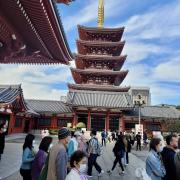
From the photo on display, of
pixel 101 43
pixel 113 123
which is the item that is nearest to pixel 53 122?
pixel 113 123

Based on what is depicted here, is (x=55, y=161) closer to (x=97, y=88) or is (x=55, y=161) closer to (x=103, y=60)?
(x=97, y=88)

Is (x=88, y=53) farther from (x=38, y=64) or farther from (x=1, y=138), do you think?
(x=1, y=138)

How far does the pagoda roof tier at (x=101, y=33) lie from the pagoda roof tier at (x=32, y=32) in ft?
95.2

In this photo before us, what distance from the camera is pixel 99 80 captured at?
39062mm

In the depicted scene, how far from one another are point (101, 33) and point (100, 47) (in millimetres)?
2207

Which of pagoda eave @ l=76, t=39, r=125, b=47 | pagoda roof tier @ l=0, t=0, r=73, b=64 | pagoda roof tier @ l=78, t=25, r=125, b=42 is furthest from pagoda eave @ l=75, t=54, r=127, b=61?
pagoda roof tier @ l=0, t=0, r=73, b=64

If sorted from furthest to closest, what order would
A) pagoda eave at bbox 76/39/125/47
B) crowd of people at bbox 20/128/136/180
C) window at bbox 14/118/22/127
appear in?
pagoda eave at bbox 76/39/125/47 < window at bbox 14/118/22/127 < crowd of people at bbox 20/128/136/180

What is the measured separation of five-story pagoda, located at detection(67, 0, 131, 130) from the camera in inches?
1391

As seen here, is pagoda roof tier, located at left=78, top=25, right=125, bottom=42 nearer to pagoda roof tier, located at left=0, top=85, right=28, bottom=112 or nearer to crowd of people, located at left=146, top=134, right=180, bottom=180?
pagoda roof tier, located at left=0, top=85, right=28, bottom=112

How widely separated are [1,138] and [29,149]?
311cm

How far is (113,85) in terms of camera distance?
3891cm

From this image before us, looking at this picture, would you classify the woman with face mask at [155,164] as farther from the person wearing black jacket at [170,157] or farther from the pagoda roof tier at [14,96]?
the pagoda roof tier at [14,96]

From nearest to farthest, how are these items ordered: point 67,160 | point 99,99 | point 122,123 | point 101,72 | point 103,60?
point 67,160 → point 122,123 → point 99,99 → point 101,72 → point 103,60

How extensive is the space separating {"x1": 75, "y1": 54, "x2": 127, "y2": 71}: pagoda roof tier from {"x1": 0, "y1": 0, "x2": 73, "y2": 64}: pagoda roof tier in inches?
1068
